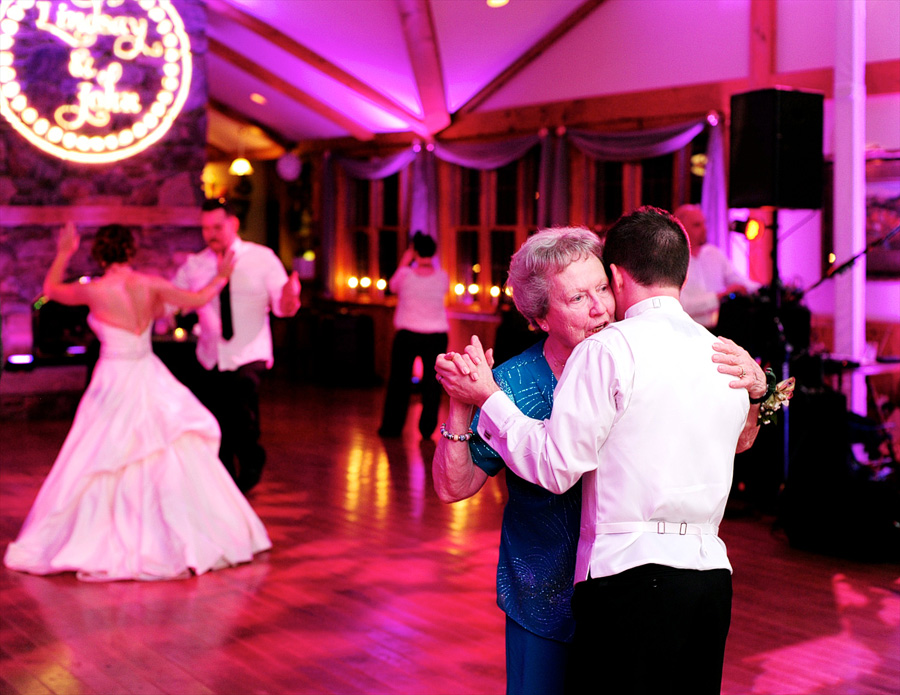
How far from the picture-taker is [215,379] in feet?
19.3

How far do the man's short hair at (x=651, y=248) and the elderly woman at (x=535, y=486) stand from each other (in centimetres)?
13

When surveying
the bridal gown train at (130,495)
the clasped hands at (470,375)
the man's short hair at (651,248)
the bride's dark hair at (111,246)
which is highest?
the bride's dark hair at (111,246)

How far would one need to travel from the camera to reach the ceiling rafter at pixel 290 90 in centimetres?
1146

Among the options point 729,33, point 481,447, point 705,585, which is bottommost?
point 705,585

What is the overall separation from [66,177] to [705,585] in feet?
27.1

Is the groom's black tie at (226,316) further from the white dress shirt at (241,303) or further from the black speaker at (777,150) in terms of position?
the black speaker at (777,150)

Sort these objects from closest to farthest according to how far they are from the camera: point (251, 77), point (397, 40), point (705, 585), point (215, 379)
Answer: point (705, 585) → point (215, 379) → point (397, 40) → point (251, 77)

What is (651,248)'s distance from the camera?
175 cm

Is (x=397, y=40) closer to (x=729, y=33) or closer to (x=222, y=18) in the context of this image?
(x=222, y=18)

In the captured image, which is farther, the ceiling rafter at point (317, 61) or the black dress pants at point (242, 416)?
the ceiling rafter at point (317, 61)

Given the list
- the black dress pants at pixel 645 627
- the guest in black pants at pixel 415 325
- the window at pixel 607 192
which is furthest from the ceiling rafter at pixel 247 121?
the black dress pants at pixel 645 627

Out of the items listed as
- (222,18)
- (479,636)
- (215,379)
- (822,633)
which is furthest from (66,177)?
(822,633)

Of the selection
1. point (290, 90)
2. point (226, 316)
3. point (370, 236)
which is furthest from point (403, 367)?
point (290, 90)

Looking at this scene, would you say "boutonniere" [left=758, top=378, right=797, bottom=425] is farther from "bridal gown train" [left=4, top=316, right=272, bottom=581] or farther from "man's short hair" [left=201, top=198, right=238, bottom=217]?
"man's short hair" [left=201, top=198, right=238, bottom=217]
